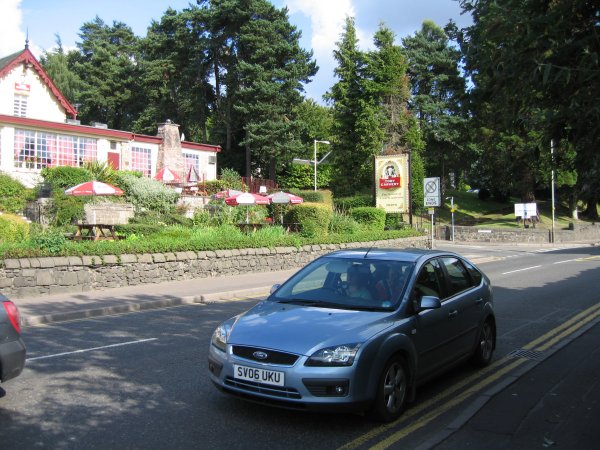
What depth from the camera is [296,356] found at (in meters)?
4.64

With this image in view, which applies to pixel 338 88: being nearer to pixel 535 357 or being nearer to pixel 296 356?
pixel 535 357

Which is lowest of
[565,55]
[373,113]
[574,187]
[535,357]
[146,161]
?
[535,357]

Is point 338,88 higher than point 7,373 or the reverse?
higher

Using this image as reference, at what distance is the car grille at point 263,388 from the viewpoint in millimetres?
4617

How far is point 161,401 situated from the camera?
550 centimetres

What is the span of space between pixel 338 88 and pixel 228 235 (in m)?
29.6

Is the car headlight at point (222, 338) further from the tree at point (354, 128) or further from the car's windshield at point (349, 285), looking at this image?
the tree at point (354, 128)

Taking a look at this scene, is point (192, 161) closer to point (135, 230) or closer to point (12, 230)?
point (135, 230)

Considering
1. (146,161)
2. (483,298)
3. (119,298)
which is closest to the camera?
(483,298)

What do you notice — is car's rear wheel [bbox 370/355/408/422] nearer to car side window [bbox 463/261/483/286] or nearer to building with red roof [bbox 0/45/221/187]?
car side window [bbox 463/261/483/286]

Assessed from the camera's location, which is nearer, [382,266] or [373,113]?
[382,266]

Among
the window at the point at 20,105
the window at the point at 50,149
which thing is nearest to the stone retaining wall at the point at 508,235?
the window at the point at 50,149

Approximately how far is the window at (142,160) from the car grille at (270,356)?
31.8m

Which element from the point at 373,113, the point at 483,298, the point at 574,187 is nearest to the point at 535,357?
the point at 483,298
